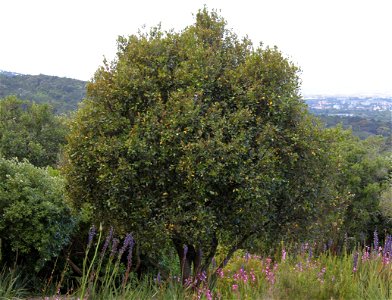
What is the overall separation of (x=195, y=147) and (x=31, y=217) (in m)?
3.28

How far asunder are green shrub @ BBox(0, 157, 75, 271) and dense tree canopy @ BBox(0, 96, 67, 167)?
19.2m

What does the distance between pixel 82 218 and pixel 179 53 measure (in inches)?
136

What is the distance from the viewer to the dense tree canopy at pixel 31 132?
88.8ft

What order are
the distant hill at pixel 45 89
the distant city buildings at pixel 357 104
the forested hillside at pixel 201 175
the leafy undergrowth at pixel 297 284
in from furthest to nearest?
the distant city buildings at pixel 357 104 → the distant hill at pixel 45 89 → the forested hillside at pixel 201 175 → the leafy undergrowth at pixel 297 284

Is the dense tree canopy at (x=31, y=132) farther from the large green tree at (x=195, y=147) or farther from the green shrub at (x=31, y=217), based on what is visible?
the large green tree at (x=195, y=147)

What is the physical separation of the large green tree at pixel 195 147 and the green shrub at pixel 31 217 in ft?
2.77

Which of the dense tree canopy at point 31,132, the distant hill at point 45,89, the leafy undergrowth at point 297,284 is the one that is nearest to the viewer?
the leafy undergrowth at point 297,284

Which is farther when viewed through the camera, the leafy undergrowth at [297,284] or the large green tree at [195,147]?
the large green tree at [195,147]

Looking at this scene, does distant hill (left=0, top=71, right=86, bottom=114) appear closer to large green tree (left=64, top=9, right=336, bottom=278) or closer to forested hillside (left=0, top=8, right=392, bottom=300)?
forested hillside (left=0, top=8, right=392, bottom=300)

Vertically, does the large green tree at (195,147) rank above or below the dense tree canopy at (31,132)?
above

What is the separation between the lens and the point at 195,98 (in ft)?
21.0

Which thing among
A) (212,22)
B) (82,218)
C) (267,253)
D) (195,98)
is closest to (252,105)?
(195,98)

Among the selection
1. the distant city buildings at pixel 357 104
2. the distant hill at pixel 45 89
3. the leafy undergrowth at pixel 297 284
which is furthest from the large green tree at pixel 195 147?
the distant city buildings at pixel 357 104

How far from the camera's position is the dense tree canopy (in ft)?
88.8
